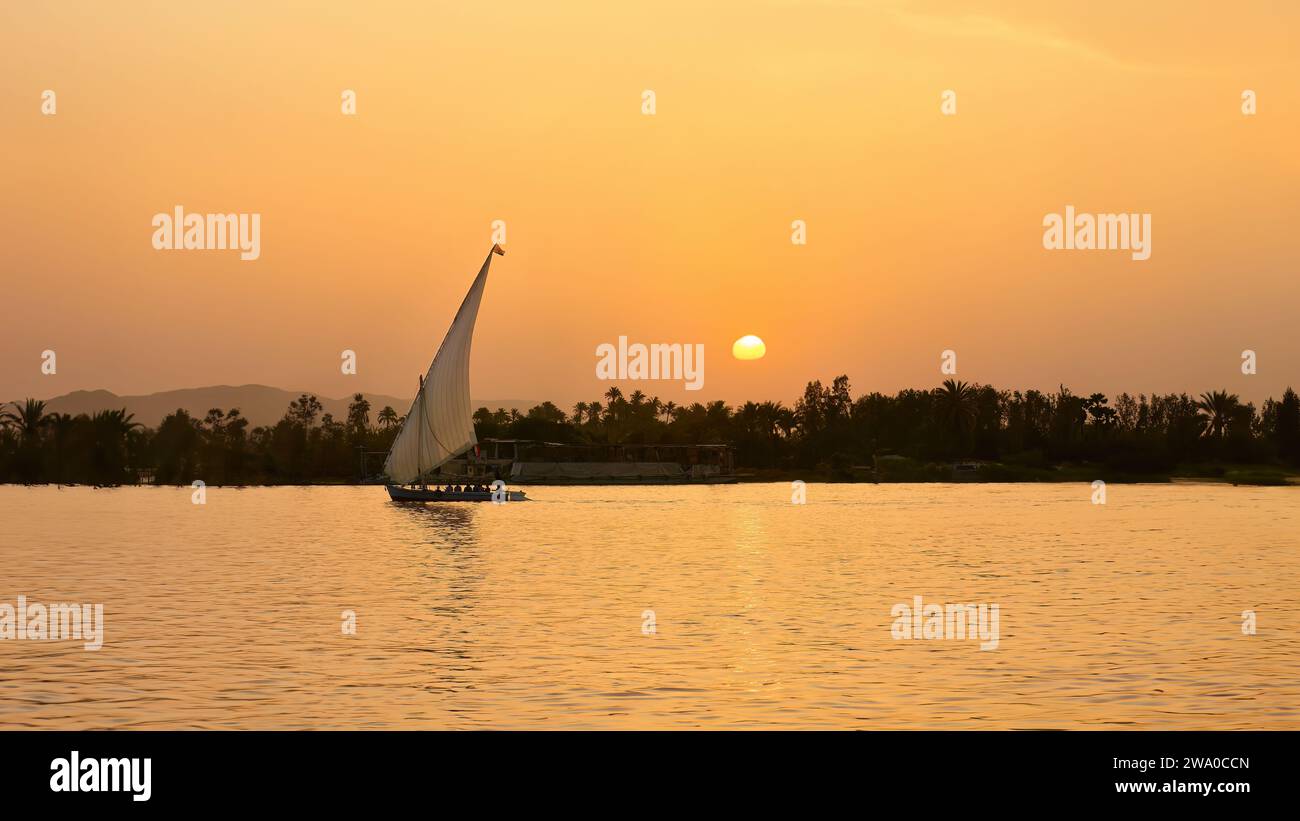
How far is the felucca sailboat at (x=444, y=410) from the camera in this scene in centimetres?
12344

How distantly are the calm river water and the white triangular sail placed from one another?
Answer: 33.7 metres

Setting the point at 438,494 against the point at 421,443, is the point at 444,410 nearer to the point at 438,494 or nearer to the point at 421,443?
the point at 421,443

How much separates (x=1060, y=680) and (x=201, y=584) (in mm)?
39146

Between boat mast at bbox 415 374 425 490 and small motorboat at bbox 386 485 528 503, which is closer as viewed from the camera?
boat mast at bbox 415 374 425 490

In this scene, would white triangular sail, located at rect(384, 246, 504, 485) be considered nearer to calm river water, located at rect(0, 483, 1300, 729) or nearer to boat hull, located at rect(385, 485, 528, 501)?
boat hull, located at rect(385, 485, 528, 501)

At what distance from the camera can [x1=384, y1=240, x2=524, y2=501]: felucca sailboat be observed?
123438 mm

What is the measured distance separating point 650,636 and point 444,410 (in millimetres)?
93153

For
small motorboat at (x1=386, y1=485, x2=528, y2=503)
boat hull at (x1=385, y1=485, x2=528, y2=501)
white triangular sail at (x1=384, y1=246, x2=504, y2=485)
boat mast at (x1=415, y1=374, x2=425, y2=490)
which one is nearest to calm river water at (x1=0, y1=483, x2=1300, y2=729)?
white triangular sail at (x1=384, y1=246, x2=504, y2=485)

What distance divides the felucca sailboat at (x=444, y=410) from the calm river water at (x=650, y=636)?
111ft

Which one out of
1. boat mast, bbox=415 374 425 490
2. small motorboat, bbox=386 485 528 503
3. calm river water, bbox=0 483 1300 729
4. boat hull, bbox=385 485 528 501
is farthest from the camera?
small motorboat, bbox=386 485 528 503

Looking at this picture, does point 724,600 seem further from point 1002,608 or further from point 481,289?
point 481,289

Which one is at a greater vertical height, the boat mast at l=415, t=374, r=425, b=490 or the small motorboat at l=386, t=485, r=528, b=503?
the boat mast at l=415, t=374, r=425, b=490
